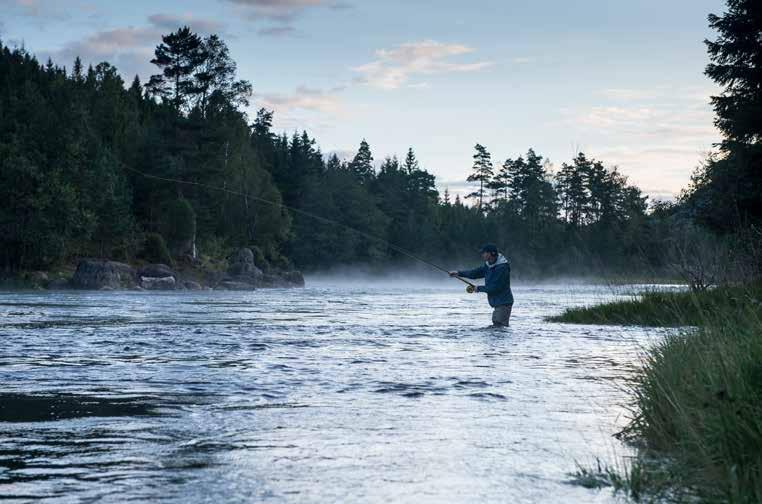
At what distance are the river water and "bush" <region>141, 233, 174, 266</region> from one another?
151ft

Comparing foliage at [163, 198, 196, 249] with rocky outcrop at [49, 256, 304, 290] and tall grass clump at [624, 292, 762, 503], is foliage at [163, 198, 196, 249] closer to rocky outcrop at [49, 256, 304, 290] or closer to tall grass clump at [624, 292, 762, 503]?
rocky outcrop at [49, 256, 304, 290]

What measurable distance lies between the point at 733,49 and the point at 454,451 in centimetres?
3051

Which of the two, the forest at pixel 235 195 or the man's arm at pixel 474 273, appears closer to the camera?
the man's arm at pixel 474 273

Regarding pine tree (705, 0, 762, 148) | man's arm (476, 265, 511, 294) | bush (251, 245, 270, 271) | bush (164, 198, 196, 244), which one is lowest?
man's arm (476, 265, 511, 294)

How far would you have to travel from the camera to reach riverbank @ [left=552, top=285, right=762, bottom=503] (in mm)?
5367

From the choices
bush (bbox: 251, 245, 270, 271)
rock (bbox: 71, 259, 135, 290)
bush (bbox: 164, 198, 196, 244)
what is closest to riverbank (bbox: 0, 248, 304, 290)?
rock (bbox: 71, 259, 135, 290)

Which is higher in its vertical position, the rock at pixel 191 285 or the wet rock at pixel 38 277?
the wet rock at pixel 38 277

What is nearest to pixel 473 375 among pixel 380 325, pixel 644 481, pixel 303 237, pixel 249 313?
pixel 644 481

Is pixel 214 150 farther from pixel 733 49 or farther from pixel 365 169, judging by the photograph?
pixel 365 169

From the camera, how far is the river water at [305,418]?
234 inches

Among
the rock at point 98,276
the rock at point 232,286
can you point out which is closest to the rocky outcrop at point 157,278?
the rock at point 98,276

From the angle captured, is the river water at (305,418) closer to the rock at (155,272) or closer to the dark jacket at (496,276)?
the dark jacket at (496,276)

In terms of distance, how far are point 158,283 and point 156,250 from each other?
8.64 metres

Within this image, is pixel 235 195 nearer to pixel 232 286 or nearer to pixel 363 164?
pixel 232 286
